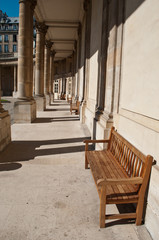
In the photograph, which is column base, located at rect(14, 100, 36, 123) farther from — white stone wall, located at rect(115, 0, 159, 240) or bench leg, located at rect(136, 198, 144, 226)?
bench leg, located at rect(136, 198, 144, 226)

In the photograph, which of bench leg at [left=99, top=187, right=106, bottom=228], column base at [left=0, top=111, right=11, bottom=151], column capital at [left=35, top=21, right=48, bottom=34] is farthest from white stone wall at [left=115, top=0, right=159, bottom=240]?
column capital at [left=35, top=21, right=48, bottom=34]

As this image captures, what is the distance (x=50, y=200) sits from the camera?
322 centimetres

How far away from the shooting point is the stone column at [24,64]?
387 inches

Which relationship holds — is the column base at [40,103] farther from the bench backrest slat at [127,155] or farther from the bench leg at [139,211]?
the bench leg at [139,211]

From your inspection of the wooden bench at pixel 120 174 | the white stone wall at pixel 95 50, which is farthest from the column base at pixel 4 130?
the white stone wall at pixel 95 50

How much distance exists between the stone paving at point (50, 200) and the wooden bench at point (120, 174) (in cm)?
23

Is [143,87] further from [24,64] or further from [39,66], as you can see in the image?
[39,66]

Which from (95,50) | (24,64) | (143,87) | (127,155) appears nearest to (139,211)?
(127,155)

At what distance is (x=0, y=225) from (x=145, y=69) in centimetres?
309

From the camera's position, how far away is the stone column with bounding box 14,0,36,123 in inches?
387

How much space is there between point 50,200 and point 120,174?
124 cm

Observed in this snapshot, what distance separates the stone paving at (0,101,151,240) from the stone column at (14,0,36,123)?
183 inches

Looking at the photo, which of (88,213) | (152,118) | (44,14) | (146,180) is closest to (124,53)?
(152,118)

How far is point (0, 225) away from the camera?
2.62 m
